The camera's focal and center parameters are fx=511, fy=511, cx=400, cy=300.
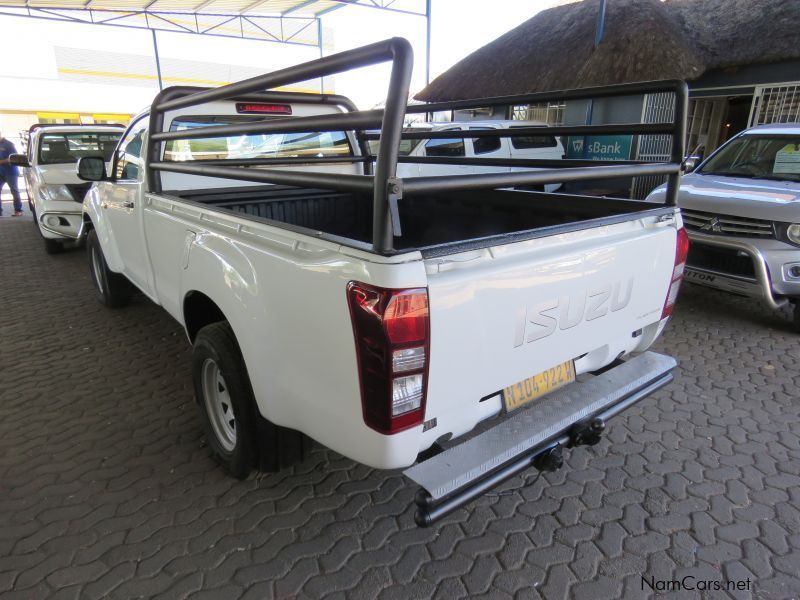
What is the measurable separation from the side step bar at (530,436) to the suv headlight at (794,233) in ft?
9.23

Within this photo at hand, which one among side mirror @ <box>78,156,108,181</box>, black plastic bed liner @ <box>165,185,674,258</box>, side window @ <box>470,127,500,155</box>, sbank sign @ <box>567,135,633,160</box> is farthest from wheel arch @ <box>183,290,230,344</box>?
sbank sign @ <box>567,135,633,160</box>

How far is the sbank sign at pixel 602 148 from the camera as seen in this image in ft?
38.3

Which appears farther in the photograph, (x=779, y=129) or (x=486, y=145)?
(x=486, y=145)

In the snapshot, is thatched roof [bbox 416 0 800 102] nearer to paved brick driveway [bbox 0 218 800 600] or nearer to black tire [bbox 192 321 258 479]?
paved brick driveway [bbox 0 218 800 600]

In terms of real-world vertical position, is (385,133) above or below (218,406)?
above

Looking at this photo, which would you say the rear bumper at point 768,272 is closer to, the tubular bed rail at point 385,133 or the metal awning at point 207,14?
the tubular bed rail at point 385,133

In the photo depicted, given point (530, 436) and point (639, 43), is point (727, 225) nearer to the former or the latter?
point (530, 436)

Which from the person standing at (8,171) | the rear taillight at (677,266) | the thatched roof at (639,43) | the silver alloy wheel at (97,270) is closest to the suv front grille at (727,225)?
the rear taillight at (677,266)

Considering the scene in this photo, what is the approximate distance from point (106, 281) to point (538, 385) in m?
4.63

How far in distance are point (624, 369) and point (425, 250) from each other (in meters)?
1.52

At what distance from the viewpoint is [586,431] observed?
2230 mm

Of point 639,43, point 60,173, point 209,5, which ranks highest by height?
point 209,5

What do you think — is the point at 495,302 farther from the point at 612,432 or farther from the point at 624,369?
the point at 612,432

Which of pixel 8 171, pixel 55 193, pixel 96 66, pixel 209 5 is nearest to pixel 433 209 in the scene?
pixel 55 193
